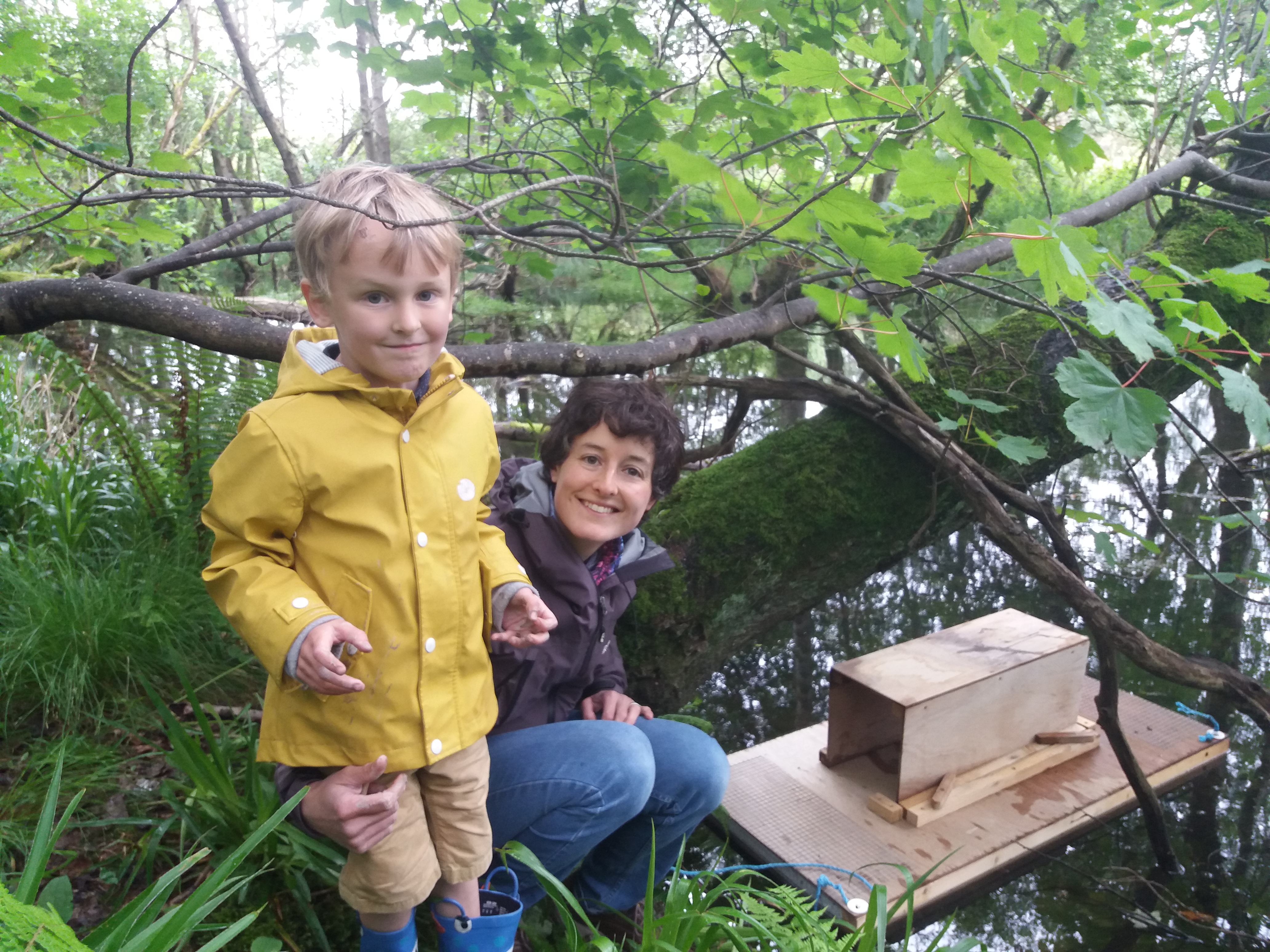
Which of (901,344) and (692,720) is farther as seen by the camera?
(692,720)

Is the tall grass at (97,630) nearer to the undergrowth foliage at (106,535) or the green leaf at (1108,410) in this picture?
the undergrowth foliage at (106,535)

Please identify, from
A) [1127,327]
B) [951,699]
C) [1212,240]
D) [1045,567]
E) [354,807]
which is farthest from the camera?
[1212,240]

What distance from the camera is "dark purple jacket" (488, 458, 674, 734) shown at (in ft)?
5.49

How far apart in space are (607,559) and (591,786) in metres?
0.49

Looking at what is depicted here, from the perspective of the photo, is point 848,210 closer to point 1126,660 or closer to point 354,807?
point 354,807

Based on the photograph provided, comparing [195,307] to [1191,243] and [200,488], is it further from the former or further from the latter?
[1191,243]

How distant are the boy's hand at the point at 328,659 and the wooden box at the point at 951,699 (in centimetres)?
176

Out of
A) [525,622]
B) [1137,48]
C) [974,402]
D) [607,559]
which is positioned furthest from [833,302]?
[1137,48]

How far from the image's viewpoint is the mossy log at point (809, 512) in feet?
7.79

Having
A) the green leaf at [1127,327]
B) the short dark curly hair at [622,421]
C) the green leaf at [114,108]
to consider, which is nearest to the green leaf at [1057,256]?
the green leaf at [1127,327]

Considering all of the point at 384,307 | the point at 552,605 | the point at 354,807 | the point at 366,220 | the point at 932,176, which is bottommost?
the point at 354,807

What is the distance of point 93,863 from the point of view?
5.52ft

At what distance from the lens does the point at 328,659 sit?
113 centimetres

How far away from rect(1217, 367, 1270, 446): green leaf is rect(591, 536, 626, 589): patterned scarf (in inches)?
50.1
